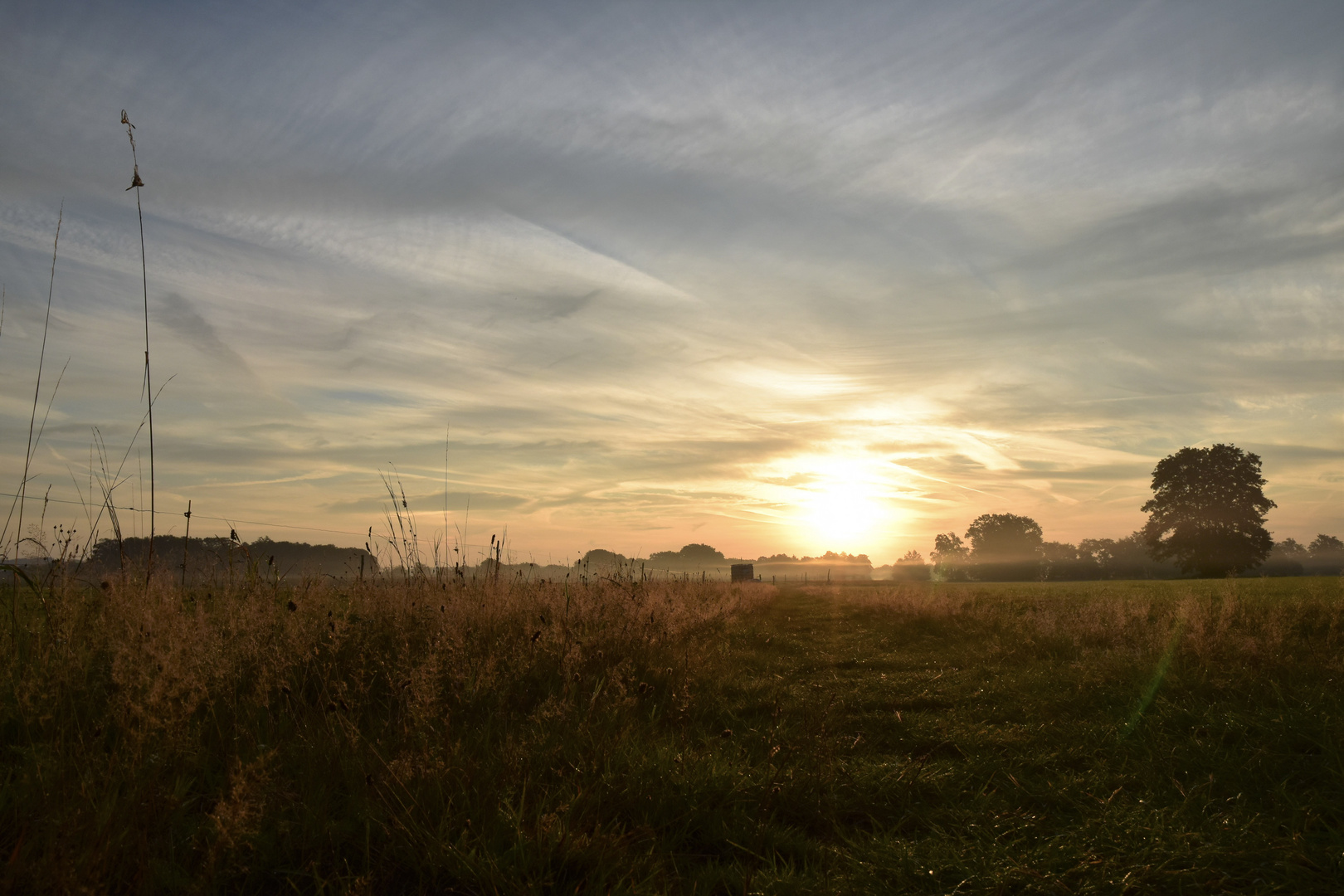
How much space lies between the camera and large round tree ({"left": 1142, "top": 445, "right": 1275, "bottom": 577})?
4159cm

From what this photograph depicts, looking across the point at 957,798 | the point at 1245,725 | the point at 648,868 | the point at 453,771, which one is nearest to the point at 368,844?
the point at 453,771

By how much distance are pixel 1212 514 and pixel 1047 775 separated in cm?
4996

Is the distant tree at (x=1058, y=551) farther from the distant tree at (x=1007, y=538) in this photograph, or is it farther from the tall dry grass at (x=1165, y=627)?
the tall dry grass at (x=1165, y=627)

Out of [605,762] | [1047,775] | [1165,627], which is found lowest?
[1047,775]

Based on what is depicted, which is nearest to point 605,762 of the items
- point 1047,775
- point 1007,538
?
point 1047,775

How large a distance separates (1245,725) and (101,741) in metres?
6.74

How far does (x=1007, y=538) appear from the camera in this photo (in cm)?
8862

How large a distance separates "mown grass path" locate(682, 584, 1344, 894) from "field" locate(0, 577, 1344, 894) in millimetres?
20

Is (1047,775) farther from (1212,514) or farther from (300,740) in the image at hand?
(1212,514)

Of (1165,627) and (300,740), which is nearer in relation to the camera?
(300,740)

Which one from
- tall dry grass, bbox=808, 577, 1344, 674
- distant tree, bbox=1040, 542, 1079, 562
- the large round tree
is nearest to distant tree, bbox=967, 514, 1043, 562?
distant tree, bbox=1040, 542, 1079, 562

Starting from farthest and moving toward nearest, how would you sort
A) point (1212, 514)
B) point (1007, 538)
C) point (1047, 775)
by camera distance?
1. point (1007, 538)
2. point (1212, 514)
3. point (1047, 775)

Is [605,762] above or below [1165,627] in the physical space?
below

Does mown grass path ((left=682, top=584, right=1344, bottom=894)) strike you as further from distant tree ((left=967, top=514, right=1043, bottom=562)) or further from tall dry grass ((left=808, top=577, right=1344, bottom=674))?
distant tree ((left=967, top=514, right=1043, bottom=562))
